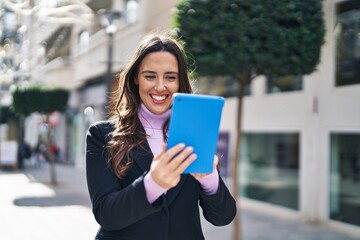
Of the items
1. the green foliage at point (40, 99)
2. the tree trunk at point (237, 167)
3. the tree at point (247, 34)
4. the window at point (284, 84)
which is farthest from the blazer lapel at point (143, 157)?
the green foliage at point (40, 99)

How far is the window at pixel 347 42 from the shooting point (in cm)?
891

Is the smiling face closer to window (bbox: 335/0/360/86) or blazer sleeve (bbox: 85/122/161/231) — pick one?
blazer sleeve (bbox: 85/122/161/231)

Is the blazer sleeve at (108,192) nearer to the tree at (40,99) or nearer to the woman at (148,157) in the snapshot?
the woman at (148,157)

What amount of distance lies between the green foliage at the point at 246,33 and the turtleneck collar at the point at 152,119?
4406mm

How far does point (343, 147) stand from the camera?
9.16 meters

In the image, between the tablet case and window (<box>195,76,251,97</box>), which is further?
window (<box>195,76,251,97</box>)

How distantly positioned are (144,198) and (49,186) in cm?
1496

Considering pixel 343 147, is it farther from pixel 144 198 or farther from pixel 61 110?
pixel 61 110

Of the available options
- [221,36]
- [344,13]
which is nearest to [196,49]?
[221,36]

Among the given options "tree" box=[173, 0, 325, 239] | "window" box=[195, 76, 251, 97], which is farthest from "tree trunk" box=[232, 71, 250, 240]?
"window" box=[195, 76, 251, 97]

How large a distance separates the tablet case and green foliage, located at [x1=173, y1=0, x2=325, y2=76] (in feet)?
15.6

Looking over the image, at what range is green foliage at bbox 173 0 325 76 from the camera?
629cm

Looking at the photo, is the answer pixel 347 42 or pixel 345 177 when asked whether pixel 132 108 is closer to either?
pixel 345 177

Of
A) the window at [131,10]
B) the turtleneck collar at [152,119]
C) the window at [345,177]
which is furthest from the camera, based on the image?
the window at [131,10]
